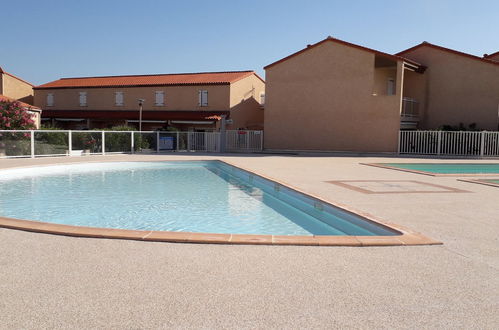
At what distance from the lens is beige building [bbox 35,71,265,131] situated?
107ft

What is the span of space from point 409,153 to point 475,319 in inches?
876

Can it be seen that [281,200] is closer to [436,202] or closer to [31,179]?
[436,202]

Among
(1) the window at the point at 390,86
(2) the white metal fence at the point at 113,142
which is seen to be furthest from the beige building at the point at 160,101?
(1) the window at the point at 390,86

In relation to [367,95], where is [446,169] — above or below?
below

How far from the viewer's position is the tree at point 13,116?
1995 centimetres

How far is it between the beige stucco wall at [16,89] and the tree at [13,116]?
18.4 m

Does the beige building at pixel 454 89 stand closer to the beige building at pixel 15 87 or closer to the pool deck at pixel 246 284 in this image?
the pool deck at pixel 246 284

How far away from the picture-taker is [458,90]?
25219 millimetres

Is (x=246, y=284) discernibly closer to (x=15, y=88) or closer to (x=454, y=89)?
Result: (x=454, y=89)

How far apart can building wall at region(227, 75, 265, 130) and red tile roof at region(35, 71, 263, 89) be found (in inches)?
27.2

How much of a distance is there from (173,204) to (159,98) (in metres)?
26.6

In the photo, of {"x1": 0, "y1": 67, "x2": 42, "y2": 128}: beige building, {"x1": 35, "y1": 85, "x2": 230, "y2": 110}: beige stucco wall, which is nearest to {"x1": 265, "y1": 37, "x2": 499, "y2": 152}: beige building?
{"x1": 35, "y1": 85, "x2": 230, "y2": 110}: beige stucco wall

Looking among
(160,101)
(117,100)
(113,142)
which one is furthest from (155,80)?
(113,142)

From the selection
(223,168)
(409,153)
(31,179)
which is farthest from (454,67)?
(31,179)
